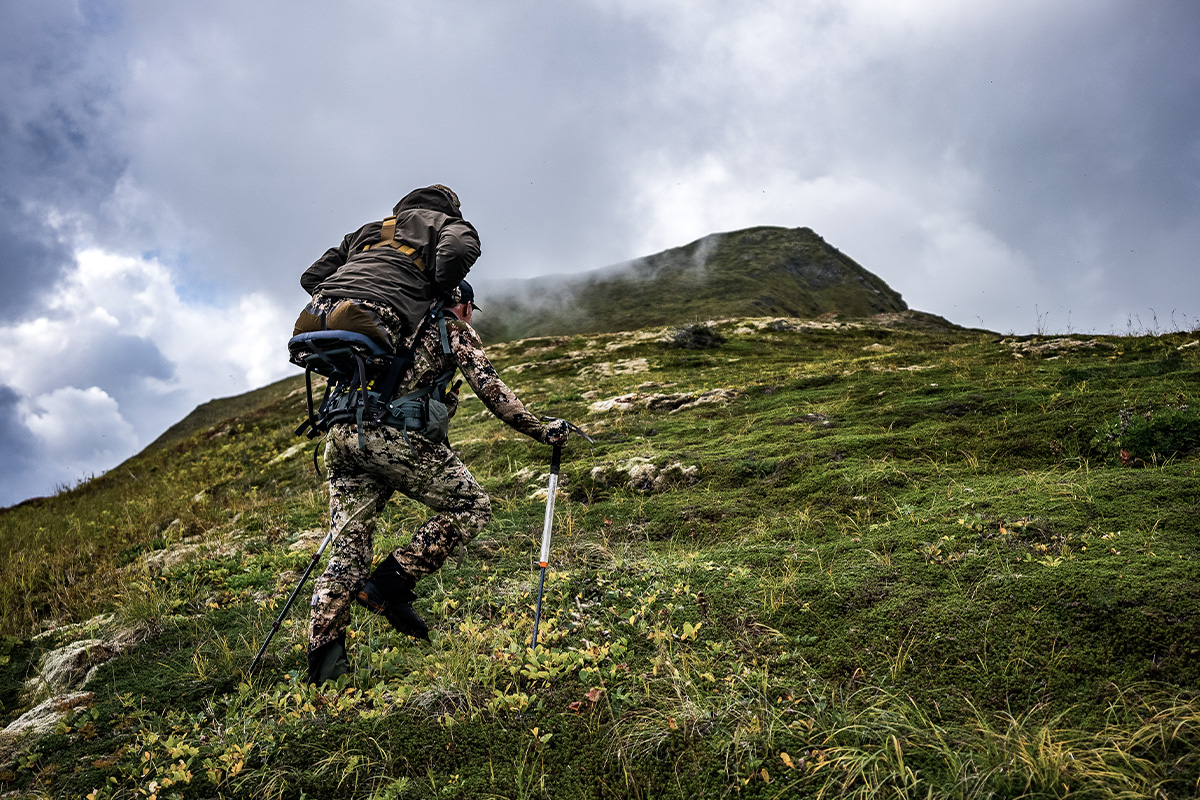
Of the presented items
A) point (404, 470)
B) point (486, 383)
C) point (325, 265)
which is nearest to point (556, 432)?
point (486, 383)

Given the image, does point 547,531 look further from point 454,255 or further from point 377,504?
point 454,255

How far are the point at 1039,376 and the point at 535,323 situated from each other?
91.9m

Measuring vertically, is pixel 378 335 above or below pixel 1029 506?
above

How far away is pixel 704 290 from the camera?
100m

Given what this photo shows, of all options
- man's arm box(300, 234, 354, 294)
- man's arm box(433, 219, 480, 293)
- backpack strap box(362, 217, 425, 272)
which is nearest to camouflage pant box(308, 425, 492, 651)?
man's arm box(433, 219, 480, 293)

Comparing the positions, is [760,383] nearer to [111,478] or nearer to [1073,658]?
[1073,658]

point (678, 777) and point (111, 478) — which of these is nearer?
point (678, 777)

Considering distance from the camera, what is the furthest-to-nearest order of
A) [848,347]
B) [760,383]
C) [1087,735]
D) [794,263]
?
[794,263], [848,347], [760,383], [1087,735]

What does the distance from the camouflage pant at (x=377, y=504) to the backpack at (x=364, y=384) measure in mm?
124

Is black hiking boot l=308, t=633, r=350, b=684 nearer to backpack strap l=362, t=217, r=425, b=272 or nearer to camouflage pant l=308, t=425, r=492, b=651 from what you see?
camouflage pant l=308, t=425, r=492, b=651

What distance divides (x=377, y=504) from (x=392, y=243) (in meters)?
2.43

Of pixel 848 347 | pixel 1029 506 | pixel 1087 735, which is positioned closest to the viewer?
pixel 1087 735

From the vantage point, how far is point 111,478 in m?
26.1

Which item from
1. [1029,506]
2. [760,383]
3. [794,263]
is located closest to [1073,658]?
[1029,506]
